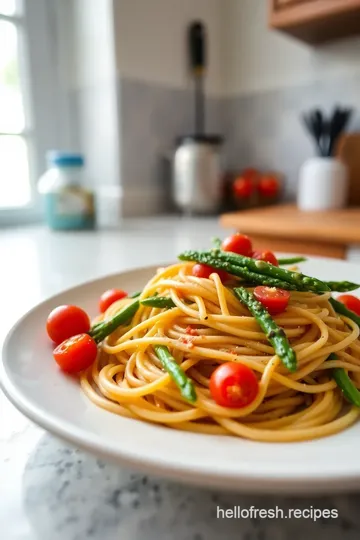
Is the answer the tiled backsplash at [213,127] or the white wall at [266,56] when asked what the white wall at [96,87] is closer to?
the tiled backsplash at [213,127]

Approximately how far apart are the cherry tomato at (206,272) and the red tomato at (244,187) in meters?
1.75

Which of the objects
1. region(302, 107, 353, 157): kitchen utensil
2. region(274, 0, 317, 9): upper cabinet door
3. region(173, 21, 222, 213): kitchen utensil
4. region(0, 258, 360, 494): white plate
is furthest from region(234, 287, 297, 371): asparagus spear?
region(173, 21, 222, 213): kitchen utensil

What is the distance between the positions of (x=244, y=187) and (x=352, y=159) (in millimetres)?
553

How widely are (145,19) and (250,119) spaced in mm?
821

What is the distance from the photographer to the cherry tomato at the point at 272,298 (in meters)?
0.70

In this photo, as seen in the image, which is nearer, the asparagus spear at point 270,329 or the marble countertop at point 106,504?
the marble countertop at point 106,504

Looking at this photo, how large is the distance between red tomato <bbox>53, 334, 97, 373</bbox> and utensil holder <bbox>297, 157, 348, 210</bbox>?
66.6 inches

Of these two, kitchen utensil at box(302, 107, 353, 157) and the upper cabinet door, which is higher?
the upper cabinet door

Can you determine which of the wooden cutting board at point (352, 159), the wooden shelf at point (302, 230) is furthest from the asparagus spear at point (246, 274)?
the wooden cutting board at point (352, 159)

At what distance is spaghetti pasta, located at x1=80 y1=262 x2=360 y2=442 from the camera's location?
1.84 feet

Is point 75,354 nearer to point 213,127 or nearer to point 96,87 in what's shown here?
point 96,87

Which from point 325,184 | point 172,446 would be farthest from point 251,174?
point 172,446

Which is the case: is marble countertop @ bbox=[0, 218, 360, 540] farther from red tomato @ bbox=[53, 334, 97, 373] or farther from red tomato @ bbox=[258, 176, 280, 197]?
red tomato @ bbox=[258, 176, 280, 197]

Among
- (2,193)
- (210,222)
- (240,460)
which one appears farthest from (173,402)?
(2,193)
